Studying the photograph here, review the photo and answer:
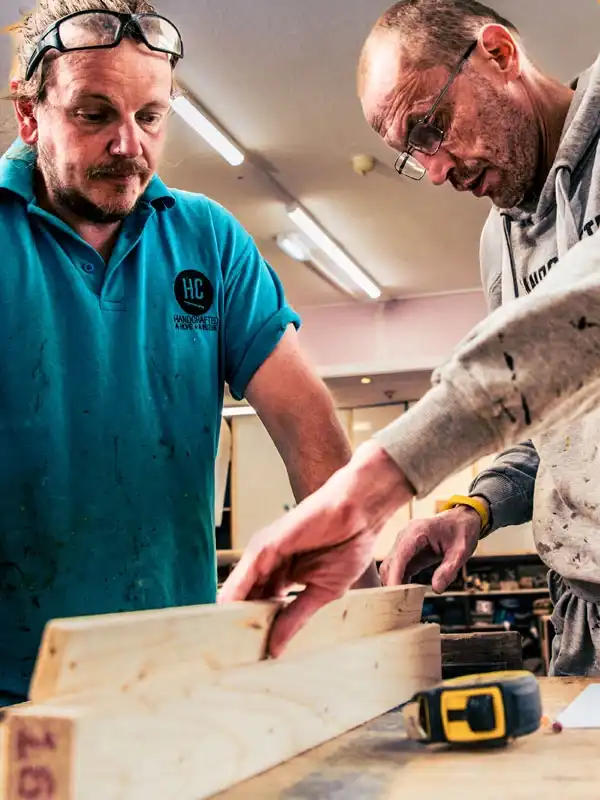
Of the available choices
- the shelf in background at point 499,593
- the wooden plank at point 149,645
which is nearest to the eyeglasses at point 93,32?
the wooden plank at point 149,645

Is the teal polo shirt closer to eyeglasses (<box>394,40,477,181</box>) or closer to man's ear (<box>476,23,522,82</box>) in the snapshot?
eyeglasses (<box>394,40,477,181</box>)

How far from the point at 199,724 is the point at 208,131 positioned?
14.6 feet

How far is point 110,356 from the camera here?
54.7 inches

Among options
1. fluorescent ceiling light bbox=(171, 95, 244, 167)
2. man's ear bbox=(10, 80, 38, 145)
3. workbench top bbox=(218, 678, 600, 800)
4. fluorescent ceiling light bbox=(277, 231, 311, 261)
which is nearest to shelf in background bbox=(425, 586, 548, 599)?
fluorescent ceiling light bbox=(277, 231, 311, 261)

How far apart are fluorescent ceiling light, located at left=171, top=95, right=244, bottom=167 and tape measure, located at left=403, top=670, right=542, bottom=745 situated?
391cm

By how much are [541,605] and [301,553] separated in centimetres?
592

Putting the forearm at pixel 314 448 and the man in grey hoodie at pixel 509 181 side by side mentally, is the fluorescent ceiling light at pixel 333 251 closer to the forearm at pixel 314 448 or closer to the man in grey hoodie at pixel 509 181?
the man in grey hoodie at pixel 509 181

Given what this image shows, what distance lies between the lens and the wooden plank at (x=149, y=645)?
72 cm

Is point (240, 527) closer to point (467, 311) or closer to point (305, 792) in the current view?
point (467, 311)

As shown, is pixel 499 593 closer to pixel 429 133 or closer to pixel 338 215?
pixel 338 215

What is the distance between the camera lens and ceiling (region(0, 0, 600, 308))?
3.92 metres

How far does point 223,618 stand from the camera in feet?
2.82

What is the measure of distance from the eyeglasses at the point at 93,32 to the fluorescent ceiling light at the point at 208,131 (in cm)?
302

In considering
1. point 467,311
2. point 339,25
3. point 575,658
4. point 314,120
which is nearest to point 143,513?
point 575,658
